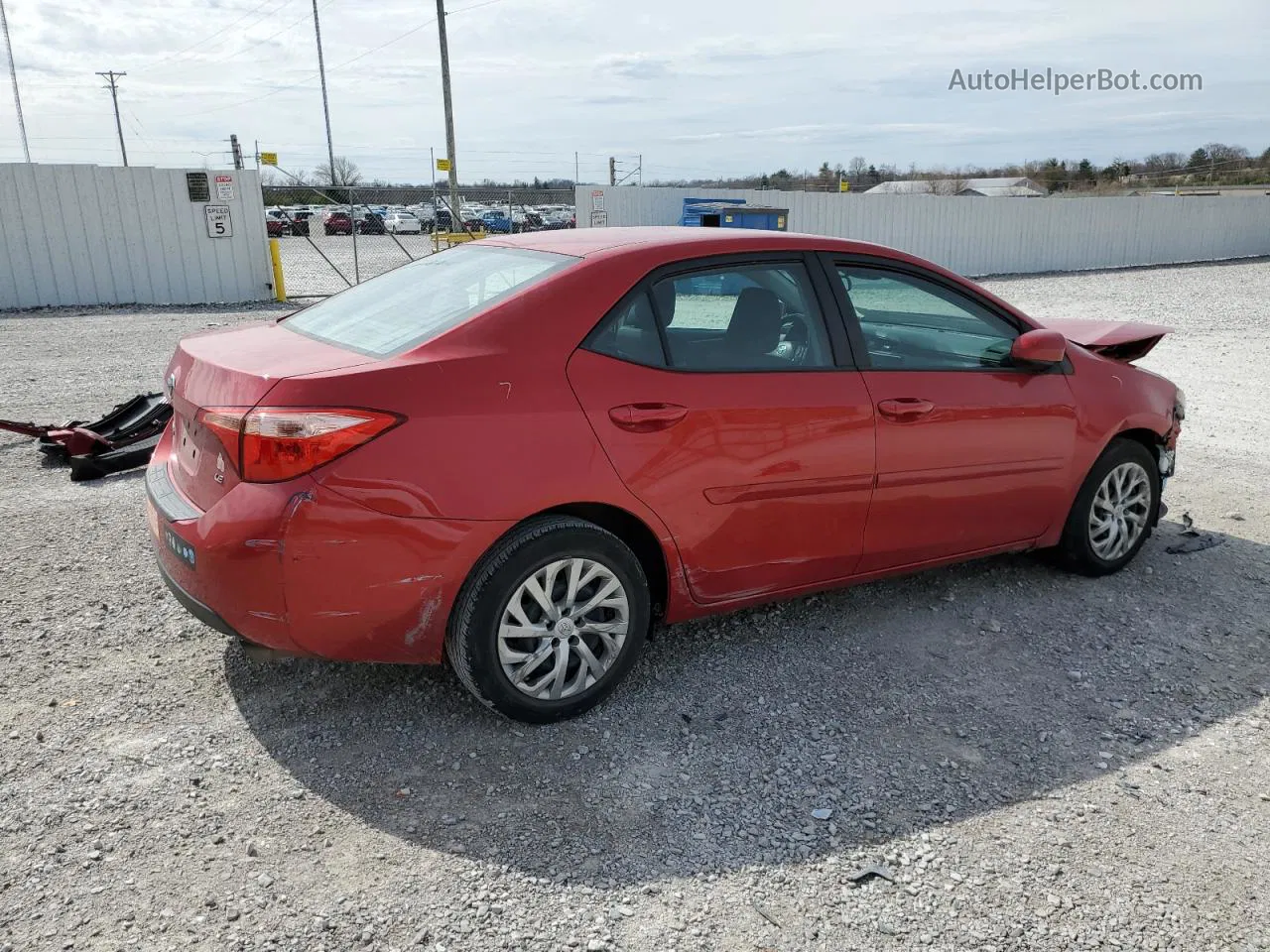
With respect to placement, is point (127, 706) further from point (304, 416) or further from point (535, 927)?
point (535, 927)

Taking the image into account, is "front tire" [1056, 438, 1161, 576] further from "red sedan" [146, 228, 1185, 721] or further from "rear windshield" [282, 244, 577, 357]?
"rear windshield" [282, 244, 577, 357]

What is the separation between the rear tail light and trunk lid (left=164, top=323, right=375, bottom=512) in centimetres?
8

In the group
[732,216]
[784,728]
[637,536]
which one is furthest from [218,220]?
[784,728]

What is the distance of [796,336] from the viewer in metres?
3.81

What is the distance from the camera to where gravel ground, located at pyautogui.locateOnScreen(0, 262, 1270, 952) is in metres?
2.56

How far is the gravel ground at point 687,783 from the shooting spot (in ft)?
8.41

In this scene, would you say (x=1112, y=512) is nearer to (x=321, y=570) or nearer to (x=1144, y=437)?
(x=1144, y=437)

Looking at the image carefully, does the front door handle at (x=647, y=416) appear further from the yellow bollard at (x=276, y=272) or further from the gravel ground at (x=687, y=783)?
the yellow bollard at (x=276, y=272)

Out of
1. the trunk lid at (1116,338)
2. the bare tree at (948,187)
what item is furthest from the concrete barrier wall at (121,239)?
the bare tree at (948,187)

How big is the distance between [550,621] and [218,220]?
14405mm

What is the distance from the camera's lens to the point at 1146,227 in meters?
28.2

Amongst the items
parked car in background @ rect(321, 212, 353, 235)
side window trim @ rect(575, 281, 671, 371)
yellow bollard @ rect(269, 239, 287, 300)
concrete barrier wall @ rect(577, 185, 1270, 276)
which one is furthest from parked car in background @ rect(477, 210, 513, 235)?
side window trim @ rect(575, 281, 671, 371)

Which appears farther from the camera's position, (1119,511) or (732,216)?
(732,216)

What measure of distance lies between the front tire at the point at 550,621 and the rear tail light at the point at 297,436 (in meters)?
0.56
